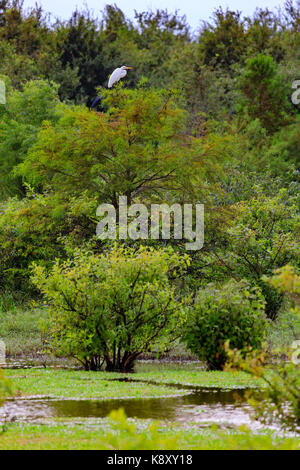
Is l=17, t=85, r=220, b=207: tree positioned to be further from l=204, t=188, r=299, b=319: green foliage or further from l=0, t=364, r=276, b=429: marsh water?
l=0, t=364, r=276, b=429: marsh water

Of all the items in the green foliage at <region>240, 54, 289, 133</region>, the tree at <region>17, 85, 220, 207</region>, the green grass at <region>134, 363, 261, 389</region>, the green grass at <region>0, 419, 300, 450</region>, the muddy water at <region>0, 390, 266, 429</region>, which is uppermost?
the green foliage at <region>240, 54, 289, 133</region>

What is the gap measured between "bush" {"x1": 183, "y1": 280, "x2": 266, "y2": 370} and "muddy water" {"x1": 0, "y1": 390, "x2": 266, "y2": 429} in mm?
3420

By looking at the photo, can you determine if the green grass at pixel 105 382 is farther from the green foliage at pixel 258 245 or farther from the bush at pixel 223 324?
the green foliage at pixel 258 245

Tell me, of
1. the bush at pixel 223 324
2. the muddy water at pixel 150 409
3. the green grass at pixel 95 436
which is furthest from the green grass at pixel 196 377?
the green grass at pixel 95 436

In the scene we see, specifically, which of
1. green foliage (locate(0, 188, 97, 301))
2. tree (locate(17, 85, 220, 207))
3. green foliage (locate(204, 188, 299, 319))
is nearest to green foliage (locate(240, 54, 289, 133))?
green foliage (locate(204, 188, 299, 319))

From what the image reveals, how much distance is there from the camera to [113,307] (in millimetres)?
15188

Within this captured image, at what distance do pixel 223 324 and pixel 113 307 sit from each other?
239 centimetres

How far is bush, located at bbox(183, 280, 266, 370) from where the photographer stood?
15.3 metres

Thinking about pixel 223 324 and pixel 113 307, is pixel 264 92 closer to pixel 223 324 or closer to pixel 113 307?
pixel 223 324

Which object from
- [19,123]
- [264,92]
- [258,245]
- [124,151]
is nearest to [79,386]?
[258,245]

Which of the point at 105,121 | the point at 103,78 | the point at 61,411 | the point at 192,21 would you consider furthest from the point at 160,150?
the point at 192,21

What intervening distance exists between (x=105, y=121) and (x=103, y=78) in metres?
27.5

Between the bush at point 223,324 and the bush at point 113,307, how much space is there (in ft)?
1.68

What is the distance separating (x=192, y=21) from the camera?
208 feet
